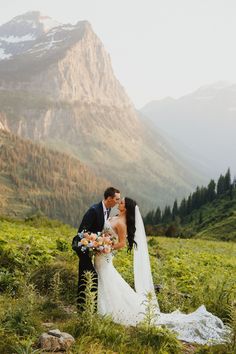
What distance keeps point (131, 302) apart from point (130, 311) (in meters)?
0.24

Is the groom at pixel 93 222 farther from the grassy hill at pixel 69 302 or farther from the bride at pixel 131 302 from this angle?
the grassy hill at pixel 69 302

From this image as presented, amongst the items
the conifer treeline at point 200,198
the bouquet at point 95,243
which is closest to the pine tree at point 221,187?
the conifer treeline at point 200,198

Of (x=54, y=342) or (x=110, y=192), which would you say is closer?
(x=54, y=342)

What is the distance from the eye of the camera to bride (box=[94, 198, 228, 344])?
1210cm

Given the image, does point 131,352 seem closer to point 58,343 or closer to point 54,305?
point 58,343

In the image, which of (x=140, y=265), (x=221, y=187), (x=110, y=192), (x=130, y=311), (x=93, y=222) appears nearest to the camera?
(x=110, y=192)

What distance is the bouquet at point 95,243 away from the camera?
12156 mm

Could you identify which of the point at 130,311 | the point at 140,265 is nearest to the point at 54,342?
the point at 130,311

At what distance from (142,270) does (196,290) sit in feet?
10.3

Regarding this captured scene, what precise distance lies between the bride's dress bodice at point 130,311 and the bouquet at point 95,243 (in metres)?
0.53

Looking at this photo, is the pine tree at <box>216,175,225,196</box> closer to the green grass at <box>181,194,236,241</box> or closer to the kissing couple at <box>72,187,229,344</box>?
the green grass at <box>181,194,236,241</box>

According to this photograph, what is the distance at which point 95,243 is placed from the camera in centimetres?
1219

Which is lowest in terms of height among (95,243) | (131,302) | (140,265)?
(131,302)

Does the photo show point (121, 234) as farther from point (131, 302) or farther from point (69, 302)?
point (69, 302)
